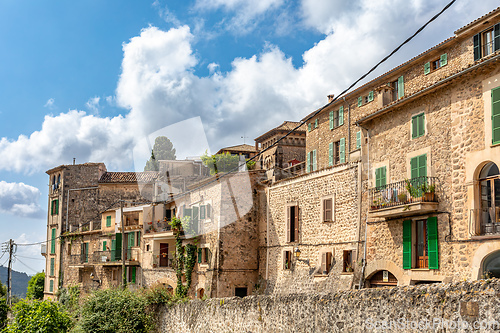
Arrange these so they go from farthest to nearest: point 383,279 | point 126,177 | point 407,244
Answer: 1. point 126,177
2. point 383,279
3. point 407,244

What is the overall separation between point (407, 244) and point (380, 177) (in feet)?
10.3

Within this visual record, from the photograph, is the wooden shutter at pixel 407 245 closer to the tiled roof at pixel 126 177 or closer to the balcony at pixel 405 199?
the balcony at pixel 405 199

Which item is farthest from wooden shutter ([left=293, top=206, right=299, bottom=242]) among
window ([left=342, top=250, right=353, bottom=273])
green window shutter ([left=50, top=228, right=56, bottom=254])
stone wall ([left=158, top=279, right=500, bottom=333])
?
green window shutter ([left=50, top=228, right=56, bottom=254])

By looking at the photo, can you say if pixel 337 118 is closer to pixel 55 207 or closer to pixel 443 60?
pixel 443 60

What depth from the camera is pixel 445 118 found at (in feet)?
62.1

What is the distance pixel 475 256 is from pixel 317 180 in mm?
10772

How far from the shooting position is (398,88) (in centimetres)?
2977

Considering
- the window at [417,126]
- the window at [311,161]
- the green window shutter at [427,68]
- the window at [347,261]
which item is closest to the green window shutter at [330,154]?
the window at [311,161]

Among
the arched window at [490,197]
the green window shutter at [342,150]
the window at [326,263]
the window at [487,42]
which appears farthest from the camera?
the green window shutter at [342,150]

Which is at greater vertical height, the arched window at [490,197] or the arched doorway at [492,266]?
the arched window at [490,197]

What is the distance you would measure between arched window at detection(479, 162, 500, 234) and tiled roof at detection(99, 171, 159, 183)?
3936 centimetres

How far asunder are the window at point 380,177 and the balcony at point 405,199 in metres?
0.35

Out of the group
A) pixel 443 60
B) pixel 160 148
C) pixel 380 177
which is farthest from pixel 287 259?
pixel 443 60

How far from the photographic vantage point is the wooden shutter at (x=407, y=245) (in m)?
19.8
